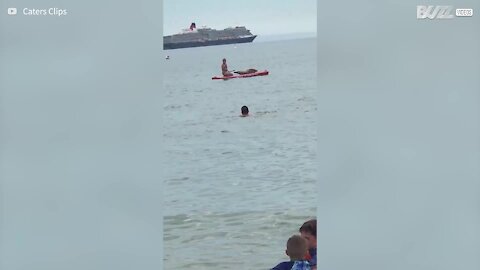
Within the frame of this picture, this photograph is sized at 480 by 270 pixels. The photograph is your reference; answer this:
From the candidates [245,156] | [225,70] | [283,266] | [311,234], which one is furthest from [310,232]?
[225,70]

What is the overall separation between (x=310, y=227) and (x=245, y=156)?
0.83 feet

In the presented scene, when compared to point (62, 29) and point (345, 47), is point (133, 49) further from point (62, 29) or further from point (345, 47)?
point (345, 47)

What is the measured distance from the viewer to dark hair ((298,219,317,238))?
2053mm

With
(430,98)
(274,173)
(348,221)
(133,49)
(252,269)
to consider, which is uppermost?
(133,49)

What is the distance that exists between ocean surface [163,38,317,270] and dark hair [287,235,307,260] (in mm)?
17

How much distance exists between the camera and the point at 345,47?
6.68 ft

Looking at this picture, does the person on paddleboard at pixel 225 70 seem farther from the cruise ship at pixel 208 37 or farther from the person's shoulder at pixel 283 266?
the person's shoulder at pixel 283 266

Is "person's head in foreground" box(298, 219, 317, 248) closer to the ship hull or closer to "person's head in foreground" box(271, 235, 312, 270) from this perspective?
"person's head in foreground" box(271, 235, 312, 270)

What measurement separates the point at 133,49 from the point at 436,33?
2.61 feet

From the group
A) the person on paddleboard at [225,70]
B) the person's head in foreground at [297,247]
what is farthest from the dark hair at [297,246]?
the person on paddleboard at [225,70]

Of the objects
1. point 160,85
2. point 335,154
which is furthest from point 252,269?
point 160,85

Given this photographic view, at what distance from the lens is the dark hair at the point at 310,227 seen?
2053mm

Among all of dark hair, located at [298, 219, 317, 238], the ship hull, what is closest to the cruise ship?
the ship hull

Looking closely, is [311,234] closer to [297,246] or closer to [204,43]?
[297,246]
